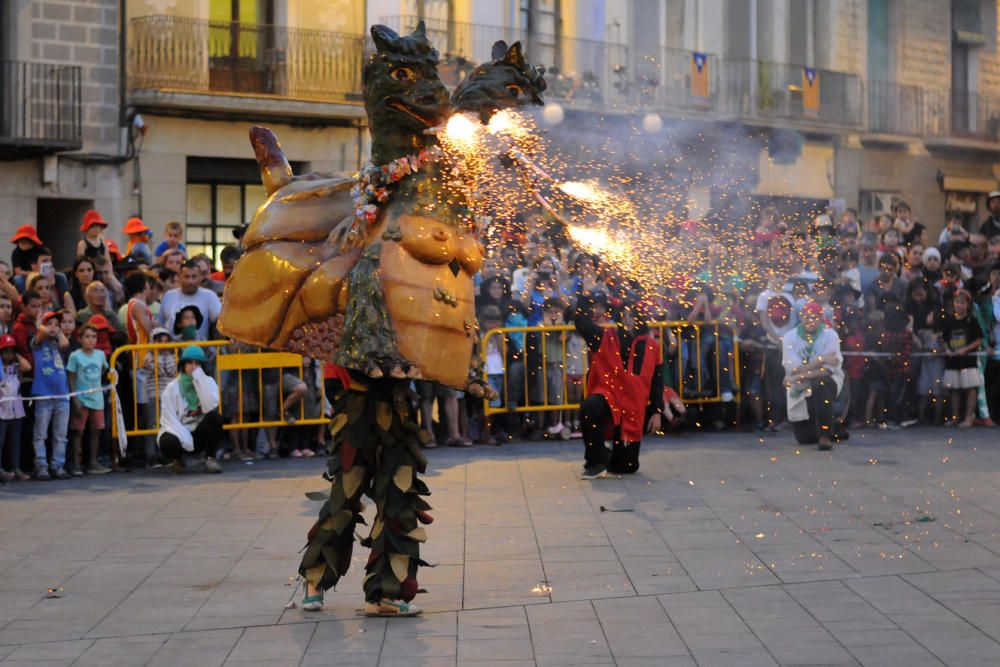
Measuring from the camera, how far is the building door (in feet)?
77.0

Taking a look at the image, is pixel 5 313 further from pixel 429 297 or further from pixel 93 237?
pixel 429 297

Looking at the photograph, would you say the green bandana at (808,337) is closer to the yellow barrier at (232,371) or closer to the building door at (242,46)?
the yellow barrier at (232,371)

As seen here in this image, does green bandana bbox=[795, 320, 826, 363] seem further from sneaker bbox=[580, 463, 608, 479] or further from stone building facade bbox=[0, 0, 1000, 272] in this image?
sneaker bbox=[580, 463, 608, 479]

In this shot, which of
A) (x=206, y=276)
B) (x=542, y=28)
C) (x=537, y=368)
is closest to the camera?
(x=206, y=276)

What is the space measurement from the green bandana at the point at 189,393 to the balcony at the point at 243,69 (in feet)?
30.6

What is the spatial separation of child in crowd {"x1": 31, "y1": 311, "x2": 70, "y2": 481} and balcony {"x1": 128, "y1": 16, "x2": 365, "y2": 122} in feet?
30.7

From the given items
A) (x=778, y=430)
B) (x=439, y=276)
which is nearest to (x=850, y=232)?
(x=778, y=430)

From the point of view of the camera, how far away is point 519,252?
11.0 metres

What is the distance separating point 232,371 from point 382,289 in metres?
7.62

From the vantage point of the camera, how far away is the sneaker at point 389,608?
7695mm

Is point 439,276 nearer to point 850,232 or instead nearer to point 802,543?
point 802,543

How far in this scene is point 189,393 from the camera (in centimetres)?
1399

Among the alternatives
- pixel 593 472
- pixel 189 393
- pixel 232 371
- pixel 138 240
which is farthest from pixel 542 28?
pixel 593 472

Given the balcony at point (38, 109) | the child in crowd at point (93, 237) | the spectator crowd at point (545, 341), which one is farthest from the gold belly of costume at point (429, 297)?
the balcony at point (38, 109)
